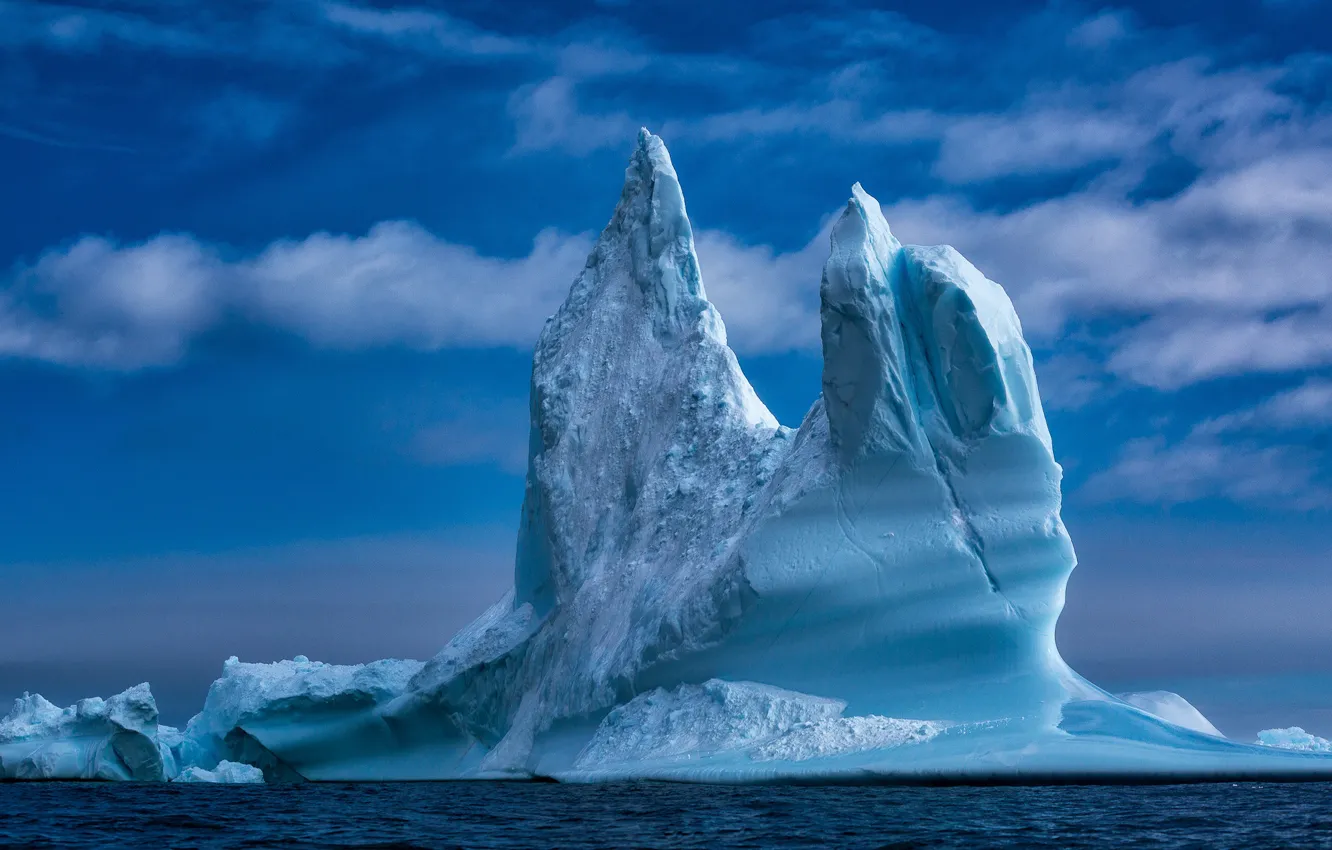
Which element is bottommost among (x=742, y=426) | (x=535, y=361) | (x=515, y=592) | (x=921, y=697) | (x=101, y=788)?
(x=101, y=788)

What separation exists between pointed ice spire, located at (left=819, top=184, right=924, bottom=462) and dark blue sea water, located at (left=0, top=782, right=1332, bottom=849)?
5.16 m

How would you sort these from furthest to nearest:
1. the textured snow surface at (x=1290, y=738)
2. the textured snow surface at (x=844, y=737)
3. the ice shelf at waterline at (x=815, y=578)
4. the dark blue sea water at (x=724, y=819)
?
the textured snow surface at (x=1290, y=738) < the ice shelf at waterline at (x=815, y=578) < the textured snow surface at (x=844, y=737) < the dark blue sea water at (x=724, y=819)

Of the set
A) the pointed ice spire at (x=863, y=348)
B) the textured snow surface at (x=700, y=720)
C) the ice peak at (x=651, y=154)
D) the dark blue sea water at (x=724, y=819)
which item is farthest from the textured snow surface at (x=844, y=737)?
the ice peak at (x=651, y=154)

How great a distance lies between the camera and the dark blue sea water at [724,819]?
10.1 metres

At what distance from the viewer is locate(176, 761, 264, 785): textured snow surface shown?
24.9 m

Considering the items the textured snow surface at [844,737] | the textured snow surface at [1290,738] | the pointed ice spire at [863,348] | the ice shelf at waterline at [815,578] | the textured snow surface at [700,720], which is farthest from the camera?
A: the textured snow surface at [1290,738]

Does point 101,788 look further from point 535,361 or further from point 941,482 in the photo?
point 941,482

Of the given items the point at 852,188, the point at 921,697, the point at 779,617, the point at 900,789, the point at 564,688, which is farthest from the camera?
the point at 564,688

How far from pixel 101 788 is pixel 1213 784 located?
17.4 metres

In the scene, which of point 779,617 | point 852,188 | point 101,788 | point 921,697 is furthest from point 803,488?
point 101,788

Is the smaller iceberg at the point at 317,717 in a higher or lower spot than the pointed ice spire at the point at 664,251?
lower

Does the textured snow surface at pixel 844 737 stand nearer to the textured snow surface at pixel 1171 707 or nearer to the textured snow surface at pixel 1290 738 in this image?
the textured snow surface at pixel 1171 707

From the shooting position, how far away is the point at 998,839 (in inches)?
386

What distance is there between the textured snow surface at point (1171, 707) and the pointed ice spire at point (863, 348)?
16.0ft
